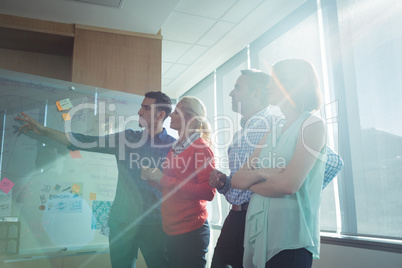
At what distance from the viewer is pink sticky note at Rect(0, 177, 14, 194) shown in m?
2.00

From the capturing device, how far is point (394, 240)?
1927 mm

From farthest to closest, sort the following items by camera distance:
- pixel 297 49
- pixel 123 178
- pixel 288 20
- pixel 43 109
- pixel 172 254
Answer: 1. pixel 288 20
2. pixel 297 49
3. pixel 123 178
4. pixel 43 109
5. pixel 172 254

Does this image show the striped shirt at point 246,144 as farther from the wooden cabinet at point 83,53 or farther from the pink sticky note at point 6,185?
the wooden cabinet at point 83,53

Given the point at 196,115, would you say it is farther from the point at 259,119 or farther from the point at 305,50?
the point at 305,50

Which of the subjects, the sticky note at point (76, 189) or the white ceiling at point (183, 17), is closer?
the sticky note at point (76, 189)

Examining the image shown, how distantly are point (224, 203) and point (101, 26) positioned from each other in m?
2.38

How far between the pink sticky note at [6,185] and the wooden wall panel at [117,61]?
1.25m

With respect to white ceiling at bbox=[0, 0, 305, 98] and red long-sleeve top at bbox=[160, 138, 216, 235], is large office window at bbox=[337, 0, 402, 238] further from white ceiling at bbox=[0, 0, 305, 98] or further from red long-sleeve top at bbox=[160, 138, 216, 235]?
red long-sleeve top at bbox=[160, 138, 216, 235]

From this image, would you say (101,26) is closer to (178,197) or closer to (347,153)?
(178,197)

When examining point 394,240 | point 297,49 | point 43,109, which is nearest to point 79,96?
point 43,109

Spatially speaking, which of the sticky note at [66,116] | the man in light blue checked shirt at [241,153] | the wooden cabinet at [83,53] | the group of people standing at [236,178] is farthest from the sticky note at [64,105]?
the man in light blue checked shirt at [241,153]

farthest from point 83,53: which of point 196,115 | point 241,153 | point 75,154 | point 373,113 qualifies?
point 373,113

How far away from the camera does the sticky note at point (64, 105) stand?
2.28 meters

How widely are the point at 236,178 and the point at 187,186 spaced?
45 centimetres
